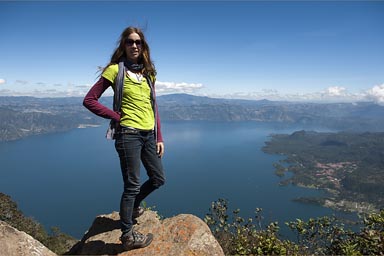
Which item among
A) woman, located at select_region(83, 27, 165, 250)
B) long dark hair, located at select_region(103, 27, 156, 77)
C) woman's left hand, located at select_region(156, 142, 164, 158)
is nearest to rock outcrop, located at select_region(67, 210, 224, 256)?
woman, located at select_region(83, 27, 165, 250)

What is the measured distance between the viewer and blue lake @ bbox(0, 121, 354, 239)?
7894cm

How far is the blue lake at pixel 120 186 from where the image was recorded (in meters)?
78.9

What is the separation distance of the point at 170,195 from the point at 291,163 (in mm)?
97921

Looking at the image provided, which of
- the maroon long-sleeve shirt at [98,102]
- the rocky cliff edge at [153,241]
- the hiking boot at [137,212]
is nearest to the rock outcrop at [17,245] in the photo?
the rocky cliff edge at [153,241]

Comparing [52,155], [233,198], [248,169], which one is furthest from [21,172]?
[248,169]

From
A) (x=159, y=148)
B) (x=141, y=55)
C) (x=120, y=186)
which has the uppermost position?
(x=141, y=55)

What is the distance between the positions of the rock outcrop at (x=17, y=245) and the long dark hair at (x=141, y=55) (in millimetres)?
2500

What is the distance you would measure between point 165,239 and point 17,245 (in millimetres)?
1965

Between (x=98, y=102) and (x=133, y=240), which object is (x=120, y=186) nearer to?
(x=133, y=240)

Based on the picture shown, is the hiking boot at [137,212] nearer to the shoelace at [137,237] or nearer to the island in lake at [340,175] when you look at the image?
the shoelace at [137,237]

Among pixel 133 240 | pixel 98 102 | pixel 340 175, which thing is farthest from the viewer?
pixel 340 175

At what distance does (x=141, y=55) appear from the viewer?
3.76m

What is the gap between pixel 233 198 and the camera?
91.8 meters

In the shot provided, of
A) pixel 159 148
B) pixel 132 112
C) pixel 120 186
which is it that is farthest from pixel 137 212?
pixel 120 186
